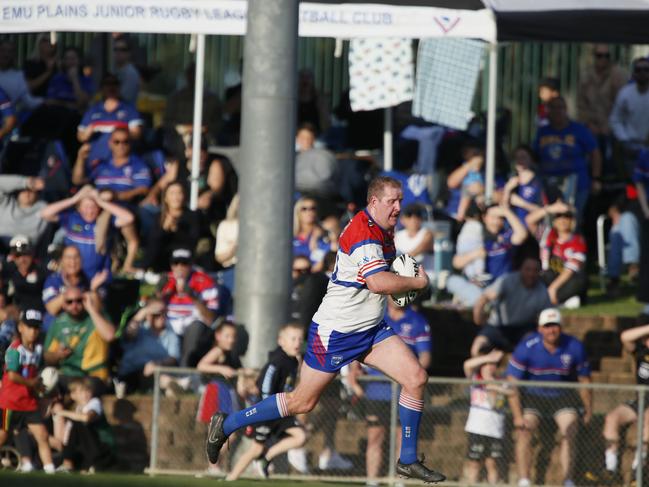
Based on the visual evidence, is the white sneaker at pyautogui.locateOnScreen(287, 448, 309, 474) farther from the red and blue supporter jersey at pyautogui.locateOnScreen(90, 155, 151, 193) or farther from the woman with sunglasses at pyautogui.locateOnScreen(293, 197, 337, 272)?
the red and blue supporter jersey at pyautogui.locateOnScreen(90, 155, 151, 193)

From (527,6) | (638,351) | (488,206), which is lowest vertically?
(638,351)

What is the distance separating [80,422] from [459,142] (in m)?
6.50

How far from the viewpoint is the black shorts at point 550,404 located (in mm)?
13031

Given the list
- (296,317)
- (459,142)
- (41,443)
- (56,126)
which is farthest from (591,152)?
(41,443)

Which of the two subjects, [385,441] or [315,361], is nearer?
[315,361]

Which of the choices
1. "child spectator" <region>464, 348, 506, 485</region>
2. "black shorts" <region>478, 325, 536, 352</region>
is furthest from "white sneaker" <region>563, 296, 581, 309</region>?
"child spectator" <region>464, 348, 506, 485</region>

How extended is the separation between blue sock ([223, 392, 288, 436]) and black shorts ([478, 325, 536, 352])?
427 centimetres

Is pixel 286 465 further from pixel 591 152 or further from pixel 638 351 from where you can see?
pixel 591 152

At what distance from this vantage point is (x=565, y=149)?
675 inches

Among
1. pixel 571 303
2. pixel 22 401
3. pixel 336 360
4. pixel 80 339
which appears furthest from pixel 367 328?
pixel 571 303

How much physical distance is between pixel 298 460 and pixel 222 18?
455 centimetres

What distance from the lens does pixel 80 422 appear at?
1325 centimetres

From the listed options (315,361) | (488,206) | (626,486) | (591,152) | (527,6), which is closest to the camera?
(315,361)

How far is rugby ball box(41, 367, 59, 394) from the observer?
43.6 feet
